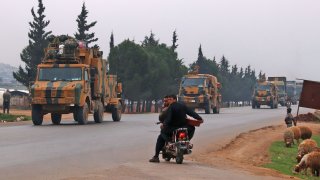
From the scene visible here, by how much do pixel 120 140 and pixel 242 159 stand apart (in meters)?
5.06

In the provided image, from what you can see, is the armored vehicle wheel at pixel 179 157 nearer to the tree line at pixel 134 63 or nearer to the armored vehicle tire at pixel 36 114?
the armored vehicle tire at pixel 36 114

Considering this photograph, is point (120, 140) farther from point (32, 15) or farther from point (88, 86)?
point (32, 15)

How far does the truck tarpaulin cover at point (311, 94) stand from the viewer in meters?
30.0

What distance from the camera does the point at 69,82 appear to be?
28.3 metres

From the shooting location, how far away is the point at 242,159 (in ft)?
54.5

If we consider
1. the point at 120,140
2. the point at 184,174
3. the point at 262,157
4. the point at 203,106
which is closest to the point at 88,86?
the point at 120,140

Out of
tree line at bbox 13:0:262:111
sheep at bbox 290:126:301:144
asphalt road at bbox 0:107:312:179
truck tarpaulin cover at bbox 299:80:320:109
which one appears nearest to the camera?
asphalt road at bbox 0:107:312:179

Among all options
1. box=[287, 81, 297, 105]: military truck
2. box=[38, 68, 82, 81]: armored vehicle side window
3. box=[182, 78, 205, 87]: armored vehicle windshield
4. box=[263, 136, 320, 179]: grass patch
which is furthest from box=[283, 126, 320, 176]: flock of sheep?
box=[287, 81, 297, 105]: military truck

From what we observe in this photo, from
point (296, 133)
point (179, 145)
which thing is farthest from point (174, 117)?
point (296, 133)

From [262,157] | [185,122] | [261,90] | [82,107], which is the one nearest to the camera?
[185,122]

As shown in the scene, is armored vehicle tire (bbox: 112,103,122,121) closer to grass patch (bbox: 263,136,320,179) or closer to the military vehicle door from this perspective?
the military vehicle door

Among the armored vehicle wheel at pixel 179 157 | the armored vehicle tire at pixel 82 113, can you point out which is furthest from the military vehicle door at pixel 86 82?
the armored vehicle wheel at pixel 179 157

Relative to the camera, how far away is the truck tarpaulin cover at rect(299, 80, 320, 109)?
29969 millimetres

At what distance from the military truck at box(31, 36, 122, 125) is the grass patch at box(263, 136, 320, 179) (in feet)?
31.1
